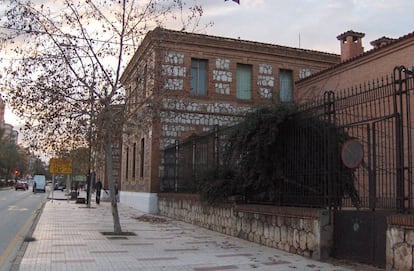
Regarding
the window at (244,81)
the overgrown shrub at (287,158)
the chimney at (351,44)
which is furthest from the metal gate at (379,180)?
the chimney at (351,44)

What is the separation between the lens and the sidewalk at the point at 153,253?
30.0ft

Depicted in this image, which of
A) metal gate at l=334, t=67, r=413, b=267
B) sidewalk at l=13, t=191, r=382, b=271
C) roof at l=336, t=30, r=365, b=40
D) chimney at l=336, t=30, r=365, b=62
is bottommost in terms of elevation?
sidewalk at l=13, t=191, r=382, b=271

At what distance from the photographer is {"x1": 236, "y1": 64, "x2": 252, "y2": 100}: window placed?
2616 centimetres

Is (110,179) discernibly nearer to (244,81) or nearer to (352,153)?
(352,153)

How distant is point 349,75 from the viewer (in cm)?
2253

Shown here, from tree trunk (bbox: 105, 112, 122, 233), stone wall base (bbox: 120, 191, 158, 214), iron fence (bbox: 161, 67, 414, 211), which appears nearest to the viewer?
iron fence (bbox: 161, 67, 414, 211)

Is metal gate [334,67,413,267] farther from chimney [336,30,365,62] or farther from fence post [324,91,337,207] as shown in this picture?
chimney [336,30,365,62]

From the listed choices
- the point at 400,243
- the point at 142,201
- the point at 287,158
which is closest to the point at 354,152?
the point at 400,243

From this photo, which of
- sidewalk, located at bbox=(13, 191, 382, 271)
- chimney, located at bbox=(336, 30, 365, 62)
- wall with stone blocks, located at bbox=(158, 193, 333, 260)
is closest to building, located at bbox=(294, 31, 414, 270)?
wall with stone blocks, located at bbox=(158, 193, 333, 260)

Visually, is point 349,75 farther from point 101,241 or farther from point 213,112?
point 101,241

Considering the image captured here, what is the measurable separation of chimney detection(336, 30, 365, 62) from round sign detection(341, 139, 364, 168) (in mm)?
18497

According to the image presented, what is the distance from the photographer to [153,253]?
424 inches

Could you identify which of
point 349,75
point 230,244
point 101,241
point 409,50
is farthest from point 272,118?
point 349,75

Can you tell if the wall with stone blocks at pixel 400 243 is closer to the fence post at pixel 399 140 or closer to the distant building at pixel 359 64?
the fence post at pixel 399 140
